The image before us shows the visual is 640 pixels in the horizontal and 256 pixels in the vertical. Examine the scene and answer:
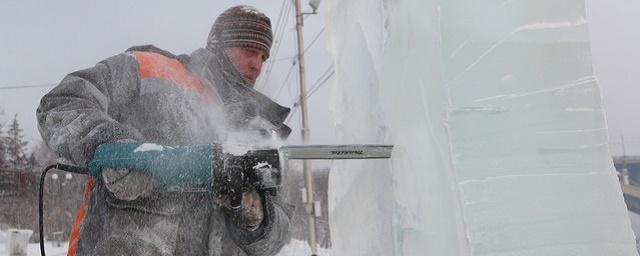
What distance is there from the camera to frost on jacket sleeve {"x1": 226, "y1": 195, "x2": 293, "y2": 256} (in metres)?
1.49

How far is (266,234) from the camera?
1.50 meters

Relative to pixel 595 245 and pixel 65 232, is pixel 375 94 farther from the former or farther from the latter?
pixel 65 232

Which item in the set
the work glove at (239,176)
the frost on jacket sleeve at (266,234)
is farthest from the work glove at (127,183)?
the frost on jacket sleeve at (266,234)

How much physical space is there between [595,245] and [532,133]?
0.22 m

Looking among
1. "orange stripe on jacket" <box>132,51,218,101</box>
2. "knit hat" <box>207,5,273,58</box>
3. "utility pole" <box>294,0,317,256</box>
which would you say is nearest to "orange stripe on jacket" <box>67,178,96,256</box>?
"orange stripe on jacket" <box>132,51,218,101</box>

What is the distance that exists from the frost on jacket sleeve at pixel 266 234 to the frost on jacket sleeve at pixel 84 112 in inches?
16.2

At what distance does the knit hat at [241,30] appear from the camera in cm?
179

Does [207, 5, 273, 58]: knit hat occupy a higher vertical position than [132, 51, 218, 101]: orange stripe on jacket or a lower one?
higher

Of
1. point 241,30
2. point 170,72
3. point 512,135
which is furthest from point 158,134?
point 512,135

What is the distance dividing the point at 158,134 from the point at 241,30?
1.77 feet

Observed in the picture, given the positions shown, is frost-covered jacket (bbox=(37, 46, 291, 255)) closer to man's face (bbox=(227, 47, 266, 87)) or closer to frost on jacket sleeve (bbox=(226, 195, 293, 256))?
frost on jacket sleeve (bbox=(226, 195, 293, 256))

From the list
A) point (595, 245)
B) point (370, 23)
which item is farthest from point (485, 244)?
point (370, 23)

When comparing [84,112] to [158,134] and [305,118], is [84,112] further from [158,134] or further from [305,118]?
[305,118]

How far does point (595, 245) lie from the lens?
0.87 meters
